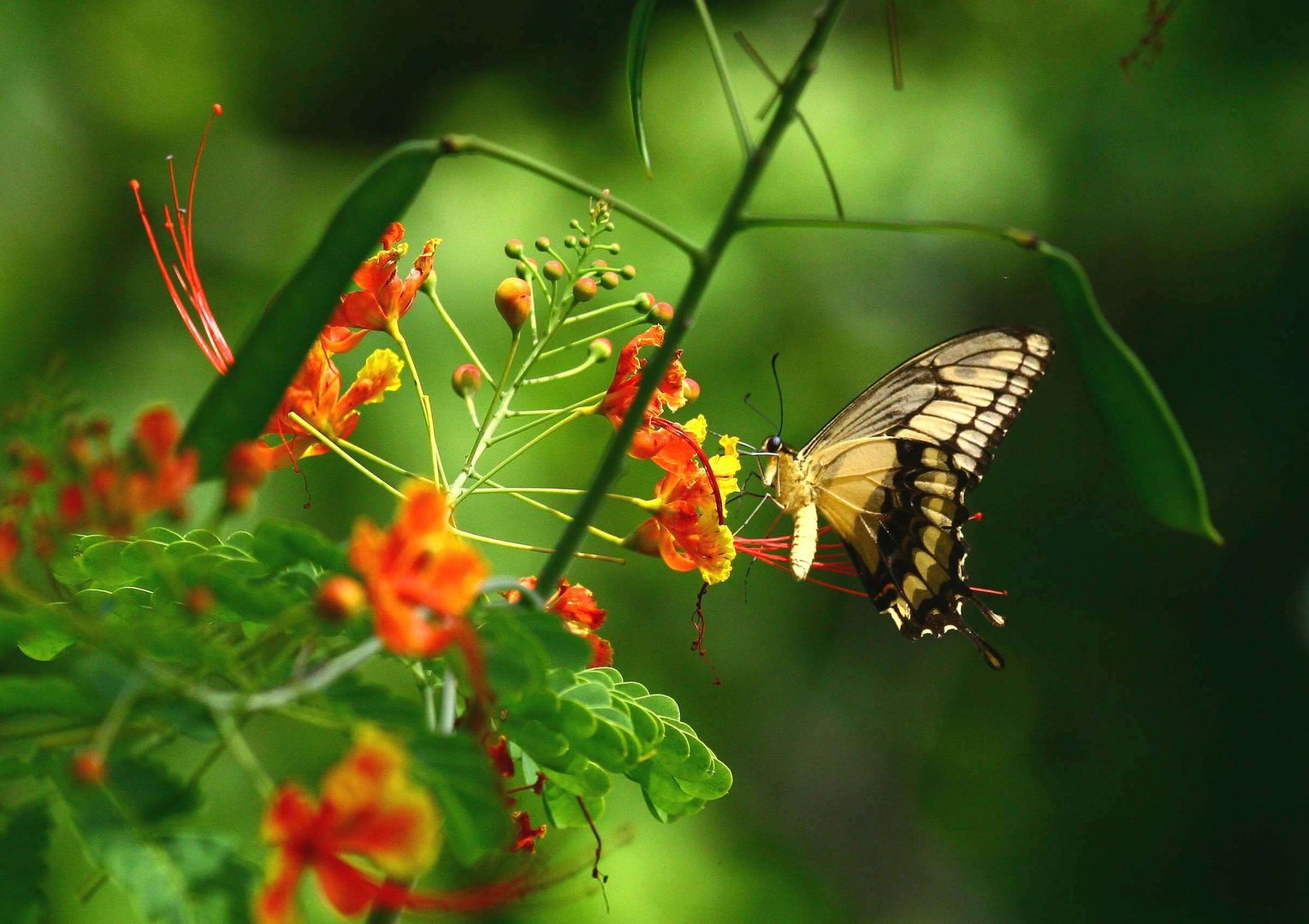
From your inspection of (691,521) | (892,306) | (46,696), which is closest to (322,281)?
(46,696)

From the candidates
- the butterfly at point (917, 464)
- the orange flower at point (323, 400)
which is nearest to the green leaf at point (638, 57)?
the orange flower at point (323, 400)

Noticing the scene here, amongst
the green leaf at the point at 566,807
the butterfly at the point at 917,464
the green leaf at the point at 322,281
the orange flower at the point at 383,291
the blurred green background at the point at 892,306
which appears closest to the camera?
the green leaf at the point at 322,281

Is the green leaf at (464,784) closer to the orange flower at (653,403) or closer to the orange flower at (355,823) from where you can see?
the orange flower at (355,823)

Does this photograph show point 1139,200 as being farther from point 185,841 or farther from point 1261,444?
point 185,841

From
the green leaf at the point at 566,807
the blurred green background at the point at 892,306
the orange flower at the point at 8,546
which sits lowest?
the blurred green background at the point at 892,306

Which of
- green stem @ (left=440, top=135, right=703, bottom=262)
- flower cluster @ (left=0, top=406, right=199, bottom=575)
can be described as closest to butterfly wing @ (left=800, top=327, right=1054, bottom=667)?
green stem @ (left=440, top=135, right=703, bottom=262)

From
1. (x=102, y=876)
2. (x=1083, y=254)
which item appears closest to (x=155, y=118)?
(x=1083, y=254)
